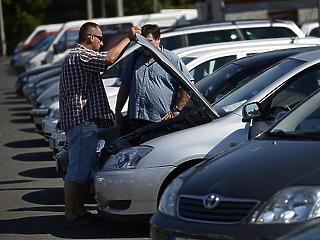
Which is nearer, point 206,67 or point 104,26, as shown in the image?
point 206,67

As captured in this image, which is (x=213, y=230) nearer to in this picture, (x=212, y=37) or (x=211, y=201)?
(x=211, y=201)

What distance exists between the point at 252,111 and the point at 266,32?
8994 millimetres

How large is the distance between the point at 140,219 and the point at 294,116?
183 cm

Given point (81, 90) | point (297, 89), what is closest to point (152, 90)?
point (81, 90)

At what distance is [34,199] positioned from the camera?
10.9 meters

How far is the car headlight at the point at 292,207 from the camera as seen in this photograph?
5574 mm

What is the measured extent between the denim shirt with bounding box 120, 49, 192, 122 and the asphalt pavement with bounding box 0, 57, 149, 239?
1032 mm

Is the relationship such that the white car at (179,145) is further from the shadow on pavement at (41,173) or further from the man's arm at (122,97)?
the shadow on pavement at (41,173)

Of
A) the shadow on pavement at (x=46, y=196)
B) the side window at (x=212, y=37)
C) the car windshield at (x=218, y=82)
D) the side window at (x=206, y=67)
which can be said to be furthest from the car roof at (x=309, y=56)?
the side window at (x=212, y=37)

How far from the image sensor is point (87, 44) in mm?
8969

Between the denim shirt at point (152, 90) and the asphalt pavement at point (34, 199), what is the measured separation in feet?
3.39

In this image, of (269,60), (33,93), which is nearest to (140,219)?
(269,60)

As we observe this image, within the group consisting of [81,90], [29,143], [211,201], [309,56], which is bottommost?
[29,143]

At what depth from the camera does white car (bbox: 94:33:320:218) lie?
26.2 ft
